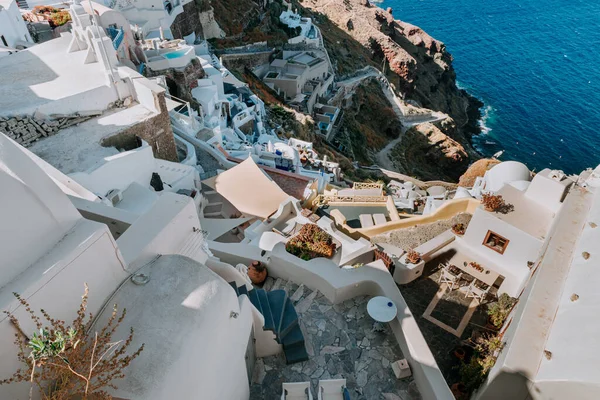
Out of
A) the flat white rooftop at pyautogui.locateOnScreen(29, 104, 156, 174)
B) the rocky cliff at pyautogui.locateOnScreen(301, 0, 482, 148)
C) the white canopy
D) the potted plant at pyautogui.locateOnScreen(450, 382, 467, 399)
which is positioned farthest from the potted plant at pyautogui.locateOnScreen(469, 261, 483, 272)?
the rocky cliff at pyautogui.locateOnScreen(301, 0, 482, 148)

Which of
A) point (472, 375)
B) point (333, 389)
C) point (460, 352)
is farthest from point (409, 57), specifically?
point (333, 389)

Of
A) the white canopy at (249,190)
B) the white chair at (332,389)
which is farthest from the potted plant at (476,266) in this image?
the white canopy at (249,190)

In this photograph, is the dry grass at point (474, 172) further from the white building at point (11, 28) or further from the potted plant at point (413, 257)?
the white building at point (11, 28)

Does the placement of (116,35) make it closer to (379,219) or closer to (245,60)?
(379,219)

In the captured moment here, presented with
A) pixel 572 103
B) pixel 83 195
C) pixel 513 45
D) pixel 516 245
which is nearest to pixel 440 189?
pixel 516 245

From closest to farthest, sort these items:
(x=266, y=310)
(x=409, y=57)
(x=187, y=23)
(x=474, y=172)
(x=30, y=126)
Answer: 1. (x=266, y=310)
2. (x=30, y=126)
3. (x=474, y=172)
4. (x=187, y=23)
5. (x=409, y=57)
